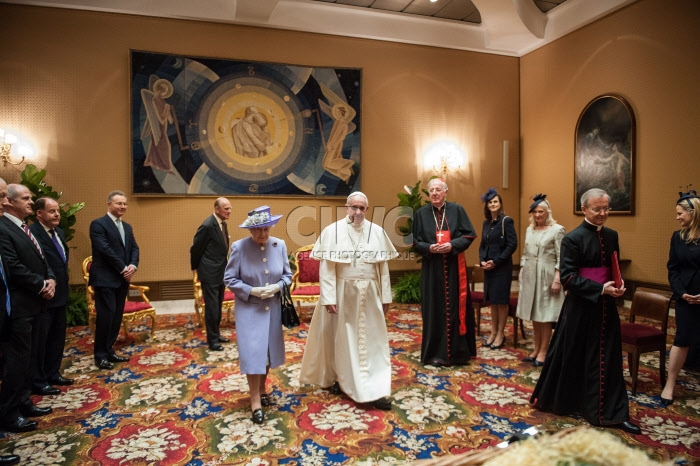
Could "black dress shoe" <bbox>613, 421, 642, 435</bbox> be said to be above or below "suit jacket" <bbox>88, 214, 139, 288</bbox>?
below

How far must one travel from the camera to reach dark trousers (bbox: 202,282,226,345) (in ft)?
18.4

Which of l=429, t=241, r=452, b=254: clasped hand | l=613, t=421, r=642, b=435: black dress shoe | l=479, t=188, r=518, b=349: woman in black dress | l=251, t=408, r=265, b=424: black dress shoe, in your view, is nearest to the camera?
l=613, t=421, r=642, b=435: black dress shoe

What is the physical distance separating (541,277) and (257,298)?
313cm

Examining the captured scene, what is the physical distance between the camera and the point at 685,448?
122 inches

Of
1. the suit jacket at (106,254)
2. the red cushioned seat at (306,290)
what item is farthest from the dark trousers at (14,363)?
the red cushioned seat at (306,290)

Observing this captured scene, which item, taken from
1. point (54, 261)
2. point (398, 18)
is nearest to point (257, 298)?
point (54, 261)

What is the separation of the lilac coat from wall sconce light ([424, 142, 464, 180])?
6.19 metres

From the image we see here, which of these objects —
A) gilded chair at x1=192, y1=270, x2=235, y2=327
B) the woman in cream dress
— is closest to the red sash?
the woman in cream dress

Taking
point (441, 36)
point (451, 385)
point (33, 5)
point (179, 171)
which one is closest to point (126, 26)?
point (33, 5)

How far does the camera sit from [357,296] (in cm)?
392

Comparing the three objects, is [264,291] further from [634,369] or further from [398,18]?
[398,18]

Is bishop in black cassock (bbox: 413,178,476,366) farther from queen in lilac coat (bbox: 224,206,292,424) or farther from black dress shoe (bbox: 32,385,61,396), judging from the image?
black dress shoe (bbox: 32,385,61,396)

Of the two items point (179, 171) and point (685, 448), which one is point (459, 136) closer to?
point (179, 171)

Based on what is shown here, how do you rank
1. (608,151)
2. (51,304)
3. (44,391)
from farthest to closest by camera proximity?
(608,151), (51,304), (44,391)
